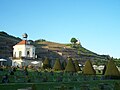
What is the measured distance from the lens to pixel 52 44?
110m

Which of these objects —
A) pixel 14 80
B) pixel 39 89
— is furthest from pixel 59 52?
pixel 39 89

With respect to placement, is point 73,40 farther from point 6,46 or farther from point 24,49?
point 24,49

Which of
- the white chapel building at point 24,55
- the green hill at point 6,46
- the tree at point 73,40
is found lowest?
the white chapel building at point 24,55

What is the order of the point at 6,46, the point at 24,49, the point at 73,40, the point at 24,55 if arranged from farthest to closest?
the point at 73,40 → the point at 6,46 → the point at 24,49 → the point at 24,55

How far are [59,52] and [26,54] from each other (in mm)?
26769

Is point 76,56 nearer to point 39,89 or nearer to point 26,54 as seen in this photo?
point 26,54

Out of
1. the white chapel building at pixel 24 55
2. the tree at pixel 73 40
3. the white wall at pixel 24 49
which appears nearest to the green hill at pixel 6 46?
the white wall at pixel 24 49

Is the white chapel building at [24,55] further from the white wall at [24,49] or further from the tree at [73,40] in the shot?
the tree at [73,40]

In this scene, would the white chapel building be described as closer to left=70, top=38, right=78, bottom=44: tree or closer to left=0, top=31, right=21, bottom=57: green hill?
left=0, top=31, right=21, bottom=57: green hill

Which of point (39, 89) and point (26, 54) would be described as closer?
point (39, 89)

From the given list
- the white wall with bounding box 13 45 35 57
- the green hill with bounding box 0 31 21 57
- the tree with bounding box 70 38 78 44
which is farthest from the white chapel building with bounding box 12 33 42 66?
the tree with bounding box 70 38 78 44

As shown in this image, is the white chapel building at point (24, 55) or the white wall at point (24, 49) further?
the white wall at point (24, 49)

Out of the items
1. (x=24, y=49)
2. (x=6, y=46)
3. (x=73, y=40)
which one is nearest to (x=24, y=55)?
(x=24, y=49)

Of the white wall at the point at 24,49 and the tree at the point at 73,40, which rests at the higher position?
the tree at the point at 73,40
